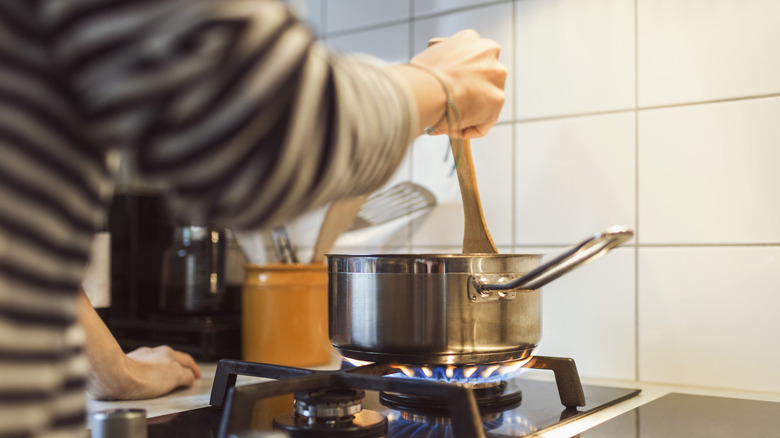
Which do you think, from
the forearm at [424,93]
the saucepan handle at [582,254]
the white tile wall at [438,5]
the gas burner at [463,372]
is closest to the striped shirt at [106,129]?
the forearm at [424,93]

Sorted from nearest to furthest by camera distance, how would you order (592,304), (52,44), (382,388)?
(52,44) → (382,388) → (592,304)

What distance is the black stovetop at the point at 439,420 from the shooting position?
0.65 m

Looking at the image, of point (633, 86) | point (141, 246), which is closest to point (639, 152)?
point (633, 86)

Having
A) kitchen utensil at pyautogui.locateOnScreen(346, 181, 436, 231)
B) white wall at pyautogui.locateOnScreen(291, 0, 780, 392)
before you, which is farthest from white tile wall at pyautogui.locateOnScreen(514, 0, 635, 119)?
kitchen utensil at pyautogui.locateOnScreen(346, 181, 436, 231)

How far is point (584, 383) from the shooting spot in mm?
992

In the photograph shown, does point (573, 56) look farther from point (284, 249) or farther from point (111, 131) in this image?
point (111, 131)

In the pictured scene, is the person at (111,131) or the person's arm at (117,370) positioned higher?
the person at (111,131)

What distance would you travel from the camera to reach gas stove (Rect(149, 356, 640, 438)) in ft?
1.81

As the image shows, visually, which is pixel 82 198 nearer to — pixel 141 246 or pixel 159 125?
pixel 159 125

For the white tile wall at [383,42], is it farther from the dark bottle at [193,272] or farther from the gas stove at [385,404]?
the gas stove at [385,404]

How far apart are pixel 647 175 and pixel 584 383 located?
31 cm

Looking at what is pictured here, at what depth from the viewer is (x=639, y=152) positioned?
1.02m

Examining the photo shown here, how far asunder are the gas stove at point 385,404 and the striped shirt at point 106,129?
0.77 ft

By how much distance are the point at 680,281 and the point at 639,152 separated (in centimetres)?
19
